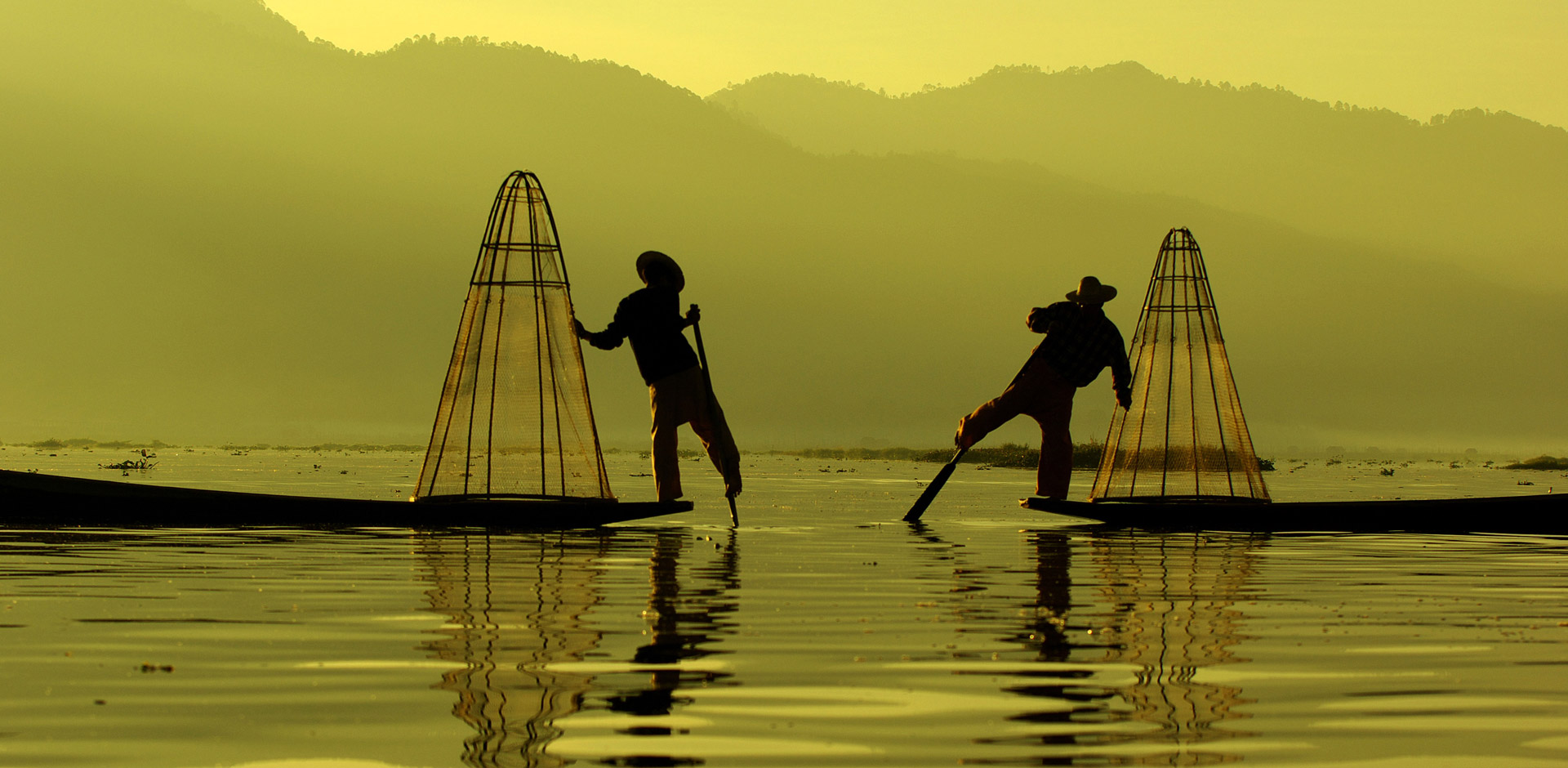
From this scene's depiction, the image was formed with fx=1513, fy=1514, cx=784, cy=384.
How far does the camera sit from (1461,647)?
741cm

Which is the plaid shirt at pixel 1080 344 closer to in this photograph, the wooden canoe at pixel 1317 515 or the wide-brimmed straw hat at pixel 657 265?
the wooden canoe at pixel 1317 515

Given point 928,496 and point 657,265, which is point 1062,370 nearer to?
point 928,496

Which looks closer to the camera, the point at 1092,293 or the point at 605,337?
the point at 605,337

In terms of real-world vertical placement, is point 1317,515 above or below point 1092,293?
below

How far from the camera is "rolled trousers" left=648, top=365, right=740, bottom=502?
628 inches

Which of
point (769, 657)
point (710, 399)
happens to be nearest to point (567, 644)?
point (769, 657)

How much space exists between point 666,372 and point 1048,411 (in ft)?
14.5

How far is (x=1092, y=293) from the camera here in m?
17.4

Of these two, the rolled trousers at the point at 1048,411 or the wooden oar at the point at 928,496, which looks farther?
the wooden oar at the point at 928,496

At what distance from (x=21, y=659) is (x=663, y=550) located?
22.7 feet

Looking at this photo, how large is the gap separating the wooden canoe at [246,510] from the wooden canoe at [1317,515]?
4.79 meters

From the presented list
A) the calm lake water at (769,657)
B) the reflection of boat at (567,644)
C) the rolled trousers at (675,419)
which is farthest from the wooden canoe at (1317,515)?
the reflection of boat at (567,644)

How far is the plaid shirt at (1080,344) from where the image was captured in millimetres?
17141

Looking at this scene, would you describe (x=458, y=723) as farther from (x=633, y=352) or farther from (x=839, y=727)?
(x=633, y=352)
